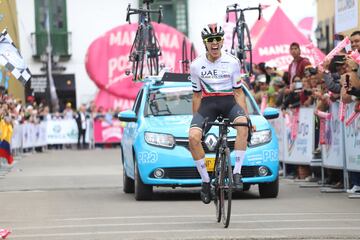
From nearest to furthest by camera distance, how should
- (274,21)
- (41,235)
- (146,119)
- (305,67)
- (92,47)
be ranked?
(41,235), (146,119), (305,67), (274,21), (92,47)

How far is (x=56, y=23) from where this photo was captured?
50469mm

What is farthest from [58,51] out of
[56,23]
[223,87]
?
[223,87]

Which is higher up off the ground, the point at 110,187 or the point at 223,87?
the point at 223,87

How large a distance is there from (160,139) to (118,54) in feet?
87.9

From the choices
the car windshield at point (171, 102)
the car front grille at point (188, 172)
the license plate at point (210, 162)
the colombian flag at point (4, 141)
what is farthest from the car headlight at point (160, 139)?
the colombian flag at point (4, 141)

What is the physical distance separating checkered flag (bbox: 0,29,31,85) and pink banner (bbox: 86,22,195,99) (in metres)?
21.7

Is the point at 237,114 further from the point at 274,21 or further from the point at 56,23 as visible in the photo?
the point at 56,23

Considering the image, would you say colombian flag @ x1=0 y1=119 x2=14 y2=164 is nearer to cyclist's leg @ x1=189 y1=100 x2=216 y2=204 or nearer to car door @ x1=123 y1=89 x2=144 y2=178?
car door @ x1=123 y1=89 x2=144 y2=178

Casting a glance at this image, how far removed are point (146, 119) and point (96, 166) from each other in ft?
37.6

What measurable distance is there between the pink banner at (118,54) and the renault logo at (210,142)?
26352mm

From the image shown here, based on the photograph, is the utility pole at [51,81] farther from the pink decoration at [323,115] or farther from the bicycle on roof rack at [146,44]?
the pink decoration at [323,115]

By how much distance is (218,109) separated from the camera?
40.7 feet

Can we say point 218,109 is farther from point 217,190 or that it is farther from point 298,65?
point 298,65

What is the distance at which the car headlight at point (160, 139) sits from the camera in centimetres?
1498
